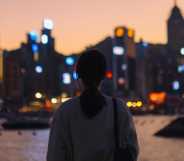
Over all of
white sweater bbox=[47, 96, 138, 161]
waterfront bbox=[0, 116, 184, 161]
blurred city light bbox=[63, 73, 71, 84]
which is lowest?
blurred city light bbox=[63, 73, 71, 84]

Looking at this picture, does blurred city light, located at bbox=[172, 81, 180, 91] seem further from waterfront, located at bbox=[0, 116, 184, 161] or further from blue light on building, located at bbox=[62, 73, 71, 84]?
waterfront, located at bbox=[0, 116, 184, 161]

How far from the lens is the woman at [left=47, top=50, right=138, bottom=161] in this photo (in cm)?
452

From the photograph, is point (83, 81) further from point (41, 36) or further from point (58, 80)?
point (58, 80)

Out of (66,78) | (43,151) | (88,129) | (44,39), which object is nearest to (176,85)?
(66,78)

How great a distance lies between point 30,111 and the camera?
71.2 m

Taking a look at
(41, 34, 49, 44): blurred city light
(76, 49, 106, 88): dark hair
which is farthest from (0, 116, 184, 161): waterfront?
(41, 34, 49, 44): blurred city light

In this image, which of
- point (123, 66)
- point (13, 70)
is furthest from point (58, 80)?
point (123, 66)

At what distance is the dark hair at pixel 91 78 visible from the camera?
4.59 metres

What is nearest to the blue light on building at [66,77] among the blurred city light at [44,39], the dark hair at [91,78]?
the blurred city light at [44,39]

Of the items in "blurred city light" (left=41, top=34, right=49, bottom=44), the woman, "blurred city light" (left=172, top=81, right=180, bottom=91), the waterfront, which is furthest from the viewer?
"blurred city light" (left=172, top=81, right=180, bottom=91)

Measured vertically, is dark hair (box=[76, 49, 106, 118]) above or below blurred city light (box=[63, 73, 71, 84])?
above

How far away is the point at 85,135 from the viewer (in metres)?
4.55

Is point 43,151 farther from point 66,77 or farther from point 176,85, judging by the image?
point 176,85

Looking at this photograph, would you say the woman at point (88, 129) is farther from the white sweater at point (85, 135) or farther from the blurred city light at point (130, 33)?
the blurred city light at point (130, 33)
